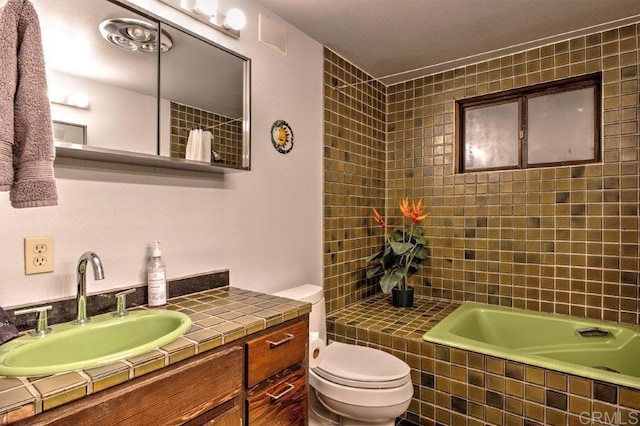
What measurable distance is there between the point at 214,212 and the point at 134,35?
2.49 feet

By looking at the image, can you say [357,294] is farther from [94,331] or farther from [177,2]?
[177,2]

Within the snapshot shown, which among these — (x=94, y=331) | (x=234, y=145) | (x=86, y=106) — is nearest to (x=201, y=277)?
(x=94, y=331)

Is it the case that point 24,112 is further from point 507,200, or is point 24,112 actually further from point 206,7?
point 507,200

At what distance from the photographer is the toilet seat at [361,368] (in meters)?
1.51

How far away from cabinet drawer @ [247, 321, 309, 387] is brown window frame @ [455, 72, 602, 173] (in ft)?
6.50

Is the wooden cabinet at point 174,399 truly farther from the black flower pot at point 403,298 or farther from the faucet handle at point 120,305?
the black flower pot at point 403,298

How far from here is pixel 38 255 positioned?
1.10 meters

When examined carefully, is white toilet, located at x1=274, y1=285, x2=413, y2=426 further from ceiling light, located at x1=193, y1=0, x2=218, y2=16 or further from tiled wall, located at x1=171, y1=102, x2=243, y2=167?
ceiling light, located at x1=193, y1=0, x2=218, y2=16

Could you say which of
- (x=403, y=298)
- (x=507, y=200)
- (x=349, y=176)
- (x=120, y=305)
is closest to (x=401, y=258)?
(x=403, y=298)

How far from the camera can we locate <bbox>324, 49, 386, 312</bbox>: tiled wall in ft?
7.70

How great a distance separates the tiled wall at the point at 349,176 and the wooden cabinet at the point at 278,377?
3.43ft

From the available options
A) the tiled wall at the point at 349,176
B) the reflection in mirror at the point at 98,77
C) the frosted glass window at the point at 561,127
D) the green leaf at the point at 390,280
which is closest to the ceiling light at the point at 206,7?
the reflection in mirror at the point at 98,77

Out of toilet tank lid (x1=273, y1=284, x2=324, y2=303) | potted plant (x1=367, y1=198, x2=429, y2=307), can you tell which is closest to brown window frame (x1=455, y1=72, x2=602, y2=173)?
potted plant (x1=367, y1=198, x2=429, y2=307)

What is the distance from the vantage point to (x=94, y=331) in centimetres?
107
